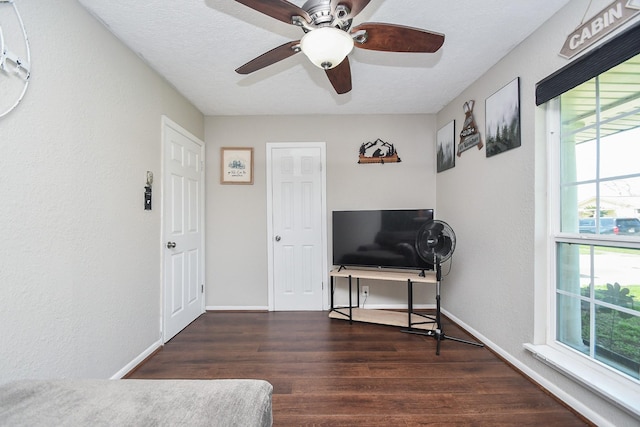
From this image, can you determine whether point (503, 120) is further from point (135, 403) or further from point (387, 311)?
point (135, 403)

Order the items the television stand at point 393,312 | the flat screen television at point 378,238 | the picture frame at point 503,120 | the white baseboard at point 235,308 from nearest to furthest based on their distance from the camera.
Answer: the picture frame at point 503,120 < the television stand at point 393,312 < the flat screen television at point 378,238 < the white baseboard at point 235,308

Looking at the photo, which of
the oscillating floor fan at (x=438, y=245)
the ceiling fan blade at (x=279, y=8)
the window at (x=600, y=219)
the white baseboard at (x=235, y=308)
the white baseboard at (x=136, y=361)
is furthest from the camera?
the white baseboard at (x=235, y=308)

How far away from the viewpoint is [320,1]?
1.20 m

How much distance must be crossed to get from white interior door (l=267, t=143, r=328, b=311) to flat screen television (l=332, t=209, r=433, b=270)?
0.30 meters

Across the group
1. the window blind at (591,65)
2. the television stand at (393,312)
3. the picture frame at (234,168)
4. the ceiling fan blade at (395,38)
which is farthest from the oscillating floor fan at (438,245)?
the picture frame at (234,168)

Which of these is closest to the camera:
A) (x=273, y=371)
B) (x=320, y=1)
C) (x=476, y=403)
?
(x=320, y=1)

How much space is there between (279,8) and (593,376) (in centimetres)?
257

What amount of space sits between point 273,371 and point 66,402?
1.35m

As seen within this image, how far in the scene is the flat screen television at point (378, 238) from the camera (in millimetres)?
2881

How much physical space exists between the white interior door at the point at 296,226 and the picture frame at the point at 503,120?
179 centimetres

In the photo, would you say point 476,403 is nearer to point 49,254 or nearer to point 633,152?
point 633,152

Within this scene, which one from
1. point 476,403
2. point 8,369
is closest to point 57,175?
point 8,369

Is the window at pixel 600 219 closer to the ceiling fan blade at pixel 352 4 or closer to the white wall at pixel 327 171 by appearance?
the ceiling fan blade at pixel 352 4

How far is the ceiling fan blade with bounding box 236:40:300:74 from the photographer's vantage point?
4.73 ft
